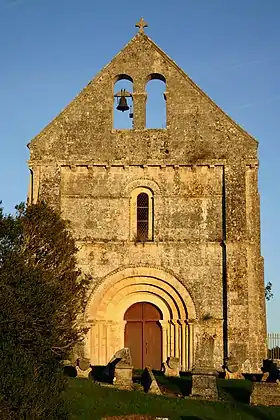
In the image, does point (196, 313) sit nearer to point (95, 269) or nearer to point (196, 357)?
point (196, 357)

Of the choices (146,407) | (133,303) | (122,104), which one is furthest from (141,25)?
(146,407)

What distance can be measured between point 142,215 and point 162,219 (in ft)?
2.66

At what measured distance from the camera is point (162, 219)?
25766 mm

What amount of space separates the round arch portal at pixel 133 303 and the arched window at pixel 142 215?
4.10 ft

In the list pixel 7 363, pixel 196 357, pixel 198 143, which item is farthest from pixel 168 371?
pixel 7 363

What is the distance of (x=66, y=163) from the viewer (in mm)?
26234

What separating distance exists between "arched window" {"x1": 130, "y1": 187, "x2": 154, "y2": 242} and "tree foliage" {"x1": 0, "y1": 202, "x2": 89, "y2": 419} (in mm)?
2391

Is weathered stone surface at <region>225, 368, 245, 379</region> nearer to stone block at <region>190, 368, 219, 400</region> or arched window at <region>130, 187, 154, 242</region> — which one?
stone block at <region>190, 368, 219, 400</region>

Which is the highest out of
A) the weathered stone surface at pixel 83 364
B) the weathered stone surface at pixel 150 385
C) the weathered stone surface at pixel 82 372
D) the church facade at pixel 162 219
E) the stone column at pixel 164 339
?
the church facade at pixel 162 219

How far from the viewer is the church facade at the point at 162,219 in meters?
24.9

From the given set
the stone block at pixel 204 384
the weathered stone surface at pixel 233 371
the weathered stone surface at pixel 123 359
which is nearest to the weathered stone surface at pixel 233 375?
the weathered stone surface at pixel 233 371

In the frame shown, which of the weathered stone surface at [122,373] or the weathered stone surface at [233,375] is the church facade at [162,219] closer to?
the weathered stone surface at [233,375]

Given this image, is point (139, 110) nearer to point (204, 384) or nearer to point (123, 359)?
point (123, 359)

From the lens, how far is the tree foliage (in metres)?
13.2
